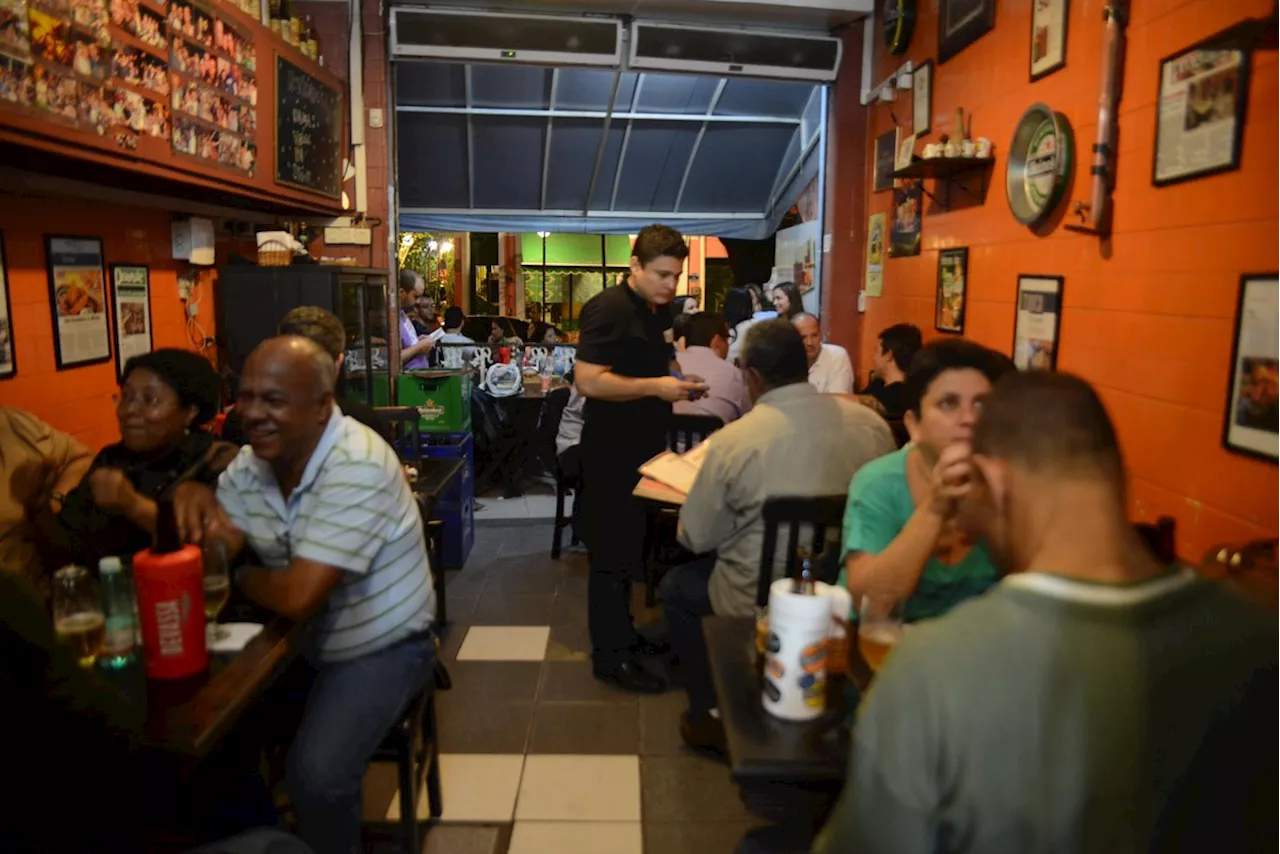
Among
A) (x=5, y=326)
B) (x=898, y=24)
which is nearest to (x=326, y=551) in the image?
(x=5, y=326)

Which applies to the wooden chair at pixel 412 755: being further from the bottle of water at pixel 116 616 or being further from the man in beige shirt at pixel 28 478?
the man in beige shirt at pixel 28 478

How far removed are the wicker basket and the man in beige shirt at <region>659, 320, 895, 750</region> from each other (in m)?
3.19

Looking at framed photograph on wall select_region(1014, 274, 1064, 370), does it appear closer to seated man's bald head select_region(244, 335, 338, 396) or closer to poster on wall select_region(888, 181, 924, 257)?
poster on wall select_region(888, 181, 924, 257)

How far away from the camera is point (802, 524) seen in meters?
2.33

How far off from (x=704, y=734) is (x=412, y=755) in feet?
3.52

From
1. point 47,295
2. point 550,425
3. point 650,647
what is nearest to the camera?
point 47,295

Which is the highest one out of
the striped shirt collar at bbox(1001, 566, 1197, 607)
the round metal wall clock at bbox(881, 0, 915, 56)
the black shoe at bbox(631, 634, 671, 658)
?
the round metal wall clock at bbox(881, 0, 915, 56)

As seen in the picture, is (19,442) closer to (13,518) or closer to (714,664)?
(13,518)

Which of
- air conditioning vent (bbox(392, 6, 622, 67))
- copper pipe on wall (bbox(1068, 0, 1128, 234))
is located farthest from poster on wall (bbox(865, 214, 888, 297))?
copper pipe on wall (bbox(1068, 0, 1128, 234))

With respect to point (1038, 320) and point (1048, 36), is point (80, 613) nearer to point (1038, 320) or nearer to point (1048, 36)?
point (1038, 320)

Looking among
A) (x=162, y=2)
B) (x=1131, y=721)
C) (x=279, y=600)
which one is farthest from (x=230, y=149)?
(x=1131, y=721)

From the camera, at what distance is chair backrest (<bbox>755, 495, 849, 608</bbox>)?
2.30 meters

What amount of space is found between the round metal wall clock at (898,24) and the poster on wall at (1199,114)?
2453 mm

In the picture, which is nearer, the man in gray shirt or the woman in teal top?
the man in gray shirt
